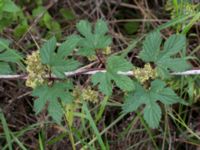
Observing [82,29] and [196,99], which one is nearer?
[82,29]

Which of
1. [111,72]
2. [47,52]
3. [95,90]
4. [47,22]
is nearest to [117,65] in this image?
[111,72]

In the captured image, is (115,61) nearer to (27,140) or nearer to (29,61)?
(29,61)

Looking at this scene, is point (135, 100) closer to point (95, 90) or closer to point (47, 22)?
point (95, 90)

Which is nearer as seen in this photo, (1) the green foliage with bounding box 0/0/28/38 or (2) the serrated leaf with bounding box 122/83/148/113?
(2) the serrated leaf with bounding box 122/83/148/113

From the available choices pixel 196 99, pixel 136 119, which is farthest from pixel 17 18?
pixel 196 99

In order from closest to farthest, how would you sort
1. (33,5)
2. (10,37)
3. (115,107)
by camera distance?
(115,107), (10,37), (33,5)

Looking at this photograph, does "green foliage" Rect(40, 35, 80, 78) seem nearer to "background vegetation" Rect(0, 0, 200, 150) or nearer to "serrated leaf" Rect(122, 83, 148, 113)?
"background vegetation" Rect(0, 0, 200, 150)

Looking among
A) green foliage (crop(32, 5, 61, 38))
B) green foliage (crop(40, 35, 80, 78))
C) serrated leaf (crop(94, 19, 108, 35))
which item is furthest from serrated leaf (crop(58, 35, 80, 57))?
green foliage (crop(32, 5, 61, 38))
